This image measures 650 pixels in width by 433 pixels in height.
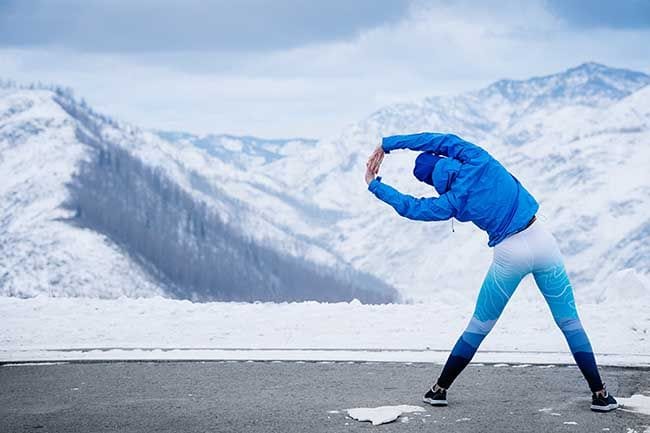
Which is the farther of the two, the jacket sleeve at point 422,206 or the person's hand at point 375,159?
the person's hand at point 375,159

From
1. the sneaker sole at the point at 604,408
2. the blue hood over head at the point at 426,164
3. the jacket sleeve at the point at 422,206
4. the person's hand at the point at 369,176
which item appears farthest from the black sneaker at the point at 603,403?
the person's hand at the point at 369,176

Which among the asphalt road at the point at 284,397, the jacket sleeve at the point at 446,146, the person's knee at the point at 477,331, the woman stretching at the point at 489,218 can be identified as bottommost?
the asphalt road at the point at 284,397

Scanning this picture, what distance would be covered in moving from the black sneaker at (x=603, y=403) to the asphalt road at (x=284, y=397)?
0.08 m

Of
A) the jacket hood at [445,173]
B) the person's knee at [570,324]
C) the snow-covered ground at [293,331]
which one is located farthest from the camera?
the snow-covered ground at [293,331]

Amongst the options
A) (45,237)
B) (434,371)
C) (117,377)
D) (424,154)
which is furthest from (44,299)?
(45,237)

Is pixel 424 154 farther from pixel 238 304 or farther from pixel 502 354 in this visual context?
pixel 238 304

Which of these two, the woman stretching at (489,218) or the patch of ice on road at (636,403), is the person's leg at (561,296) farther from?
the patch of ice on road at (636,403)

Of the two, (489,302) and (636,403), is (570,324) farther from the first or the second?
(636,403)

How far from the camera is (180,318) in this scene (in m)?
12.2

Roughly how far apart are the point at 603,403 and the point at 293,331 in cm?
516

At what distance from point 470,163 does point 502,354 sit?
3179 millimetres

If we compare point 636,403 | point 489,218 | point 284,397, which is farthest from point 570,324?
point 284,397

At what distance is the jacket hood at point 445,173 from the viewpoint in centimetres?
683

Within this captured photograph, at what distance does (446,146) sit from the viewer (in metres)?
6.92
